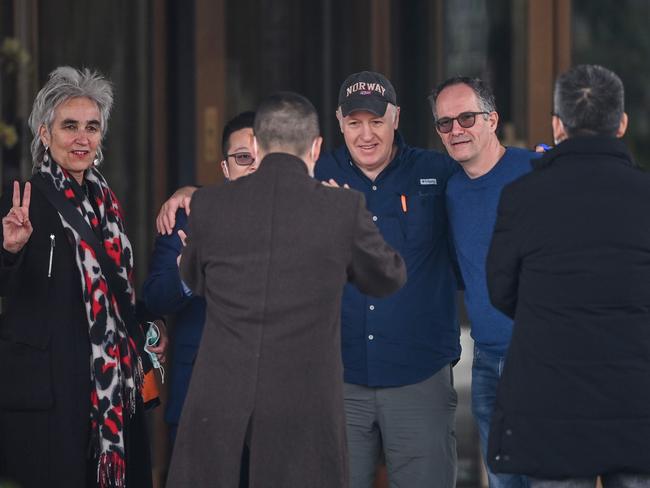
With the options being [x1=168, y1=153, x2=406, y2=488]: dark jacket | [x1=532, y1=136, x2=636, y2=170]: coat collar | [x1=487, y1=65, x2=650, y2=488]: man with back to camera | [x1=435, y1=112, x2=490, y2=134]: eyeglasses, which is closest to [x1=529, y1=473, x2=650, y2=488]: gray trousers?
[x1=487, y1=65, x2=650, y2=488]: man with back to camera

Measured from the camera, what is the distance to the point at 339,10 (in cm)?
677

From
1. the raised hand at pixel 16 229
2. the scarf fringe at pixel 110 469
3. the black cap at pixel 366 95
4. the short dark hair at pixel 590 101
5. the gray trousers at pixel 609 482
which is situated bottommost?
the scarf fringe at pixel 110 469

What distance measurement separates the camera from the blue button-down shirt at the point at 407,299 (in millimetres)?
4676

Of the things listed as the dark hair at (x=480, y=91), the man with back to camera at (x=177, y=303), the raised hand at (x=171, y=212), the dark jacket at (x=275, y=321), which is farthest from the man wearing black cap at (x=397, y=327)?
the dark jacket at (x=275, y=321)

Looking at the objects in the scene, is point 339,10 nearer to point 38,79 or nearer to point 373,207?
point 38,79

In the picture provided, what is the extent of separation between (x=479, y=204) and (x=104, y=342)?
1338 millimetres

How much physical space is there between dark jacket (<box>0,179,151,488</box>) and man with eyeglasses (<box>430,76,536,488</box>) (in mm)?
1301

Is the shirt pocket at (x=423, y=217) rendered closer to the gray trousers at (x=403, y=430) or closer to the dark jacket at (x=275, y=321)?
the gray trousers at (x=403, y=430)

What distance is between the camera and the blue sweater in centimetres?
453

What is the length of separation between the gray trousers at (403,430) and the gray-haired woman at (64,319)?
2.60 feet

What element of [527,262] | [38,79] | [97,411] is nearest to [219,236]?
[527,262]

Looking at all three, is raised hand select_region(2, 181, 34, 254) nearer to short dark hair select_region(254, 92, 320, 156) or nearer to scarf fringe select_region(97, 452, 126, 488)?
scarf fringe select_region(97, 452, 126, 488)

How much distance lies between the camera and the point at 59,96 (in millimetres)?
4734

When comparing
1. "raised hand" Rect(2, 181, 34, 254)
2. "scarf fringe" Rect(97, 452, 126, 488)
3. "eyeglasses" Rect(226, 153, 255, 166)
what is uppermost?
"eyeglasses" Rect(226, 153, 255, 166)
